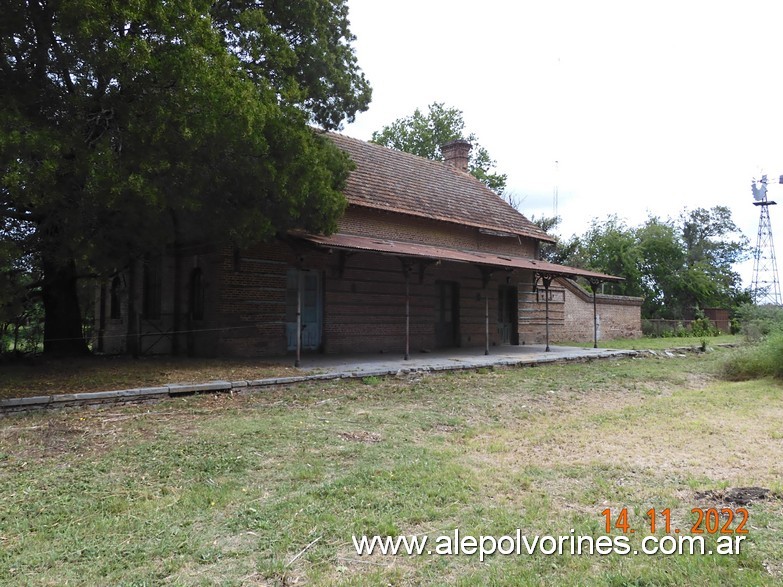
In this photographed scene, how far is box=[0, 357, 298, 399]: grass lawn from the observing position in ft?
27.3

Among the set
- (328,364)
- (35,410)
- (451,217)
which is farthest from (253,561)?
(451,217)

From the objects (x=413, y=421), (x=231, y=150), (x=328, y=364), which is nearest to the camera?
(x=413, y=421)

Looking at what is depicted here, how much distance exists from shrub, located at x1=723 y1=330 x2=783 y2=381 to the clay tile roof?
28.6ft

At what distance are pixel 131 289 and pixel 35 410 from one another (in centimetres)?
787

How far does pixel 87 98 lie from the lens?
8438mm

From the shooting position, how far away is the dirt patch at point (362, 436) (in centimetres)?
602

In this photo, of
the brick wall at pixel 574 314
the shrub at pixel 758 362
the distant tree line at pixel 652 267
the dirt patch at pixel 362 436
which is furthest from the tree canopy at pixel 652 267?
the dirt patch at pixel 362 436

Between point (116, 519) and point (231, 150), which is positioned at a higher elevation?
point (231, 150)

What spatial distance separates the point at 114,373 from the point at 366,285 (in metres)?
7.11

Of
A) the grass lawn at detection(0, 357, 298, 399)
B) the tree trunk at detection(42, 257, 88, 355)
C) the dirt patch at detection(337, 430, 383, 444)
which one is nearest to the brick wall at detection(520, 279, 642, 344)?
the grass lawn at detection(0, 357, 298, 399)

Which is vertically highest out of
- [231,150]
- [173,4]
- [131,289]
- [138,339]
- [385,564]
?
[173,4]

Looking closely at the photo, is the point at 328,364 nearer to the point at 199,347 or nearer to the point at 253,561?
the point at 199,347

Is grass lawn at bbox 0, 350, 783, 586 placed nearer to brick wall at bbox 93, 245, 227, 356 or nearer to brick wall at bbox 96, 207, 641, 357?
brick wall at bbox 96, 207, 641, 357

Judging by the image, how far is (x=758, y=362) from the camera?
1155cm
